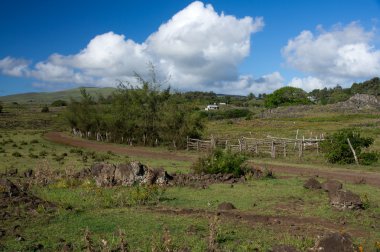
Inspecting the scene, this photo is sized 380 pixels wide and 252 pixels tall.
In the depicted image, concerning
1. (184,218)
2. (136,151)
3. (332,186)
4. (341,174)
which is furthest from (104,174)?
(136,151)

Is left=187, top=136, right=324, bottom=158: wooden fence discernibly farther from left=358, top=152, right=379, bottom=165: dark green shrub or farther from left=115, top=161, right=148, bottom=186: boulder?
left=115, top=161, right=148, bottom=186: boulder

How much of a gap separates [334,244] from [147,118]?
34164 millimetres

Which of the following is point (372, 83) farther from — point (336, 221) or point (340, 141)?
point (336, 221)

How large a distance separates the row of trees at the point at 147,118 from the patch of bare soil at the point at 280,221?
84.0ft

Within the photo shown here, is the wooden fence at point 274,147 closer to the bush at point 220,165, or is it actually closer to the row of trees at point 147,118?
the row of trees at point 147,118

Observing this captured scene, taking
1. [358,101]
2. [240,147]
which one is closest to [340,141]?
[240,147]

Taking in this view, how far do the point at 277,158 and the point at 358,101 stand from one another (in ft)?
243

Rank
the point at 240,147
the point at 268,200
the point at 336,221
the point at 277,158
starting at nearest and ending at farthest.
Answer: the point at 336,221
the point at 268,200
the point at 277,158
the point at 240,147

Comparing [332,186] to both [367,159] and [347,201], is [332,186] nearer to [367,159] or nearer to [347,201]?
[347,201]

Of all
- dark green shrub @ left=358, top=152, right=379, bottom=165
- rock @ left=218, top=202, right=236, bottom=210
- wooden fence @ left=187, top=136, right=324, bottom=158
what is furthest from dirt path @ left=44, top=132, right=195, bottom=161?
rock @ left=218, top=202, right=236, bottom=210

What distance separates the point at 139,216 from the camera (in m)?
11.2

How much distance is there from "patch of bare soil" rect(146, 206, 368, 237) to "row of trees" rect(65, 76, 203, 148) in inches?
1008

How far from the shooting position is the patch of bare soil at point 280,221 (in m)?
10.1

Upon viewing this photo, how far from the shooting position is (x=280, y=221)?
35.6 ft
